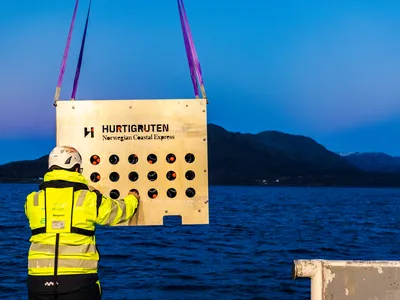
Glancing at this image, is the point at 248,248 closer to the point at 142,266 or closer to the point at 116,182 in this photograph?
the point at 142,266

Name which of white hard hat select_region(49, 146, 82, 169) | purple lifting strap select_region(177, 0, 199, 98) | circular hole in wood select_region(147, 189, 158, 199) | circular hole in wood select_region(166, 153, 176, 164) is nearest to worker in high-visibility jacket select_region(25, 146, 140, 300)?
white hard hat select_region(49, 146, 82, 169)

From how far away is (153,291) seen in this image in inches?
783

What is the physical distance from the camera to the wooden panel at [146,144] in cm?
795

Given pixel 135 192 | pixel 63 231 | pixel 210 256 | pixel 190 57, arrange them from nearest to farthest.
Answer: pixel 63 231 < pixel 190 57 < pixel 135 192 < pixel 210 256

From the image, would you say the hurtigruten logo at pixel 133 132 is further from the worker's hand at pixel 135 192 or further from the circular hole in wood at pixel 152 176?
the worker's hand at pixel 135 192

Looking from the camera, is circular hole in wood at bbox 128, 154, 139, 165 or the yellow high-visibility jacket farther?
circular hole in wood at bbox 128, 154, 139, 165

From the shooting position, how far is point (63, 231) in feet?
21.2

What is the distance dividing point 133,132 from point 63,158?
5.23 ft

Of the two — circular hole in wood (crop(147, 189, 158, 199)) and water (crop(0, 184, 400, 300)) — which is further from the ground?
circular hole in wood (crop(147, 189, 158, 199))

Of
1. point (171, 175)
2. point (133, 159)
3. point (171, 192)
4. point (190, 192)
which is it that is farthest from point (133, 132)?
point (190, 192)

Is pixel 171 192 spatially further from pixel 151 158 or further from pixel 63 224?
pixel 63 224

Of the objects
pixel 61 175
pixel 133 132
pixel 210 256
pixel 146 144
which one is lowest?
pixel 210 256

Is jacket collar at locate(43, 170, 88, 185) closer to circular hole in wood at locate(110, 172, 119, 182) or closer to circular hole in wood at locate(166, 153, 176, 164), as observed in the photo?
circular hole in wood at locate(110, 172, 119, 182)

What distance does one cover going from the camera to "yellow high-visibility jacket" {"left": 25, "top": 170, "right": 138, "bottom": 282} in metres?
6.47
